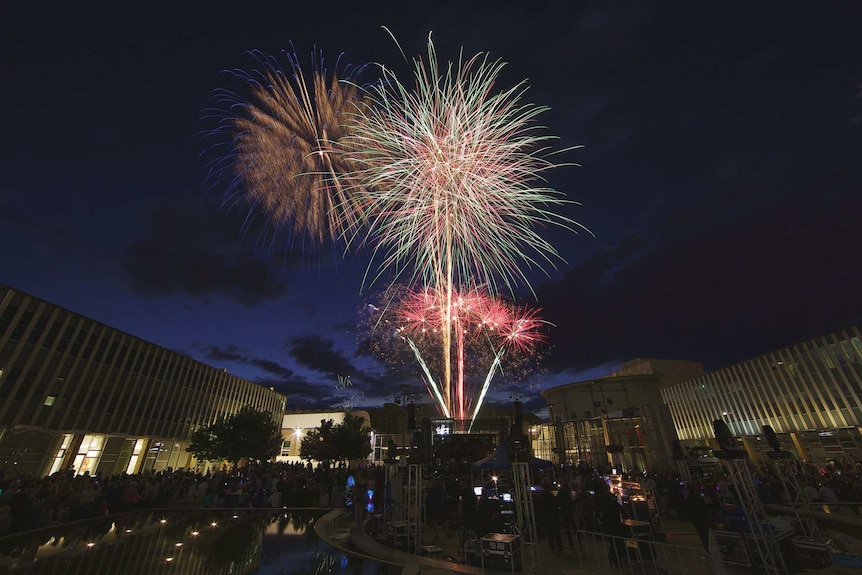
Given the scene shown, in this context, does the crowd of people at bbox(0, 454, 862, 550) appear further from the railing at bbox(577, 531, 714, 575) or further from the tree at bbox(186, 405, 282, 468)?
the tree at bbox(186, 405, 282, 468)

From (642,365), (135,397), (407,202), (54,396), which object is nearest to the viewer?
(407,202)

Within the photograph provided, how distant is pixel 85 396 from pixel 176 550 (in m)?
30.1

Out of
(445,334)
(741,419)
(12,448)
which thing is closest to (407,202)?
(445,334)

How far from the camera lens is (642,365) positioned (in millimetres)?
99688

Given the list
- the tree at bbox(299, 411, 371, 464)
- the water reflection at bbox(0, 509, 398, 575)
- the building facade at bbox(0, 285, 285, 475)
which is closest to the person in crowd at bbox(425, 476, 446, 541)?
the water reflection at bbox(0, 509, 398, 575)

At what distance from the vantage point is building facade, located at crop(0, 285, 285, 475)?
2772 cm

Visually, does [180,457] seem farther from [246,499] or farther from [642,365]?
[642,365]

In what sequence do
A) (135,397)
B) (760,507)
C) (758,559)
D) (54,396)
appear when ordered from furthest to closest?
(135,397) → (54,396) → (760,507) → (758,559)

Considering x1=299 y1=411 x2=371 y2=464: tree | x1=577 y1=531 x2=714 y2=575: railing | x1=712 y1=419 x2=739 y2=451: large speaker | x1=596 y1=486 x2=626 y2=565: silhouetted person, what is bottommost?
x1=577 y1=531 x2=714 y2=575: railing

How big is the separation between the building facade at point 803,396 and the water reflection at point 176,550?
2943 cm

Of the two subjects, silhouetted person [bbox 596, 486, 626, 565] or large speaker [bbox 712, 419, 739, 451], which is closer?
silhouetted person [bbox 596, 486, 626, 565]

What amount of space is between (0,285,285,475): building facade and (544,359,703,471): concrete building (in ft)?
150

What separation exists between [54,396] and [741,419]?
2773 inches

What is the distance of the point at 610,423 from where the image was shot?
50062 mm
